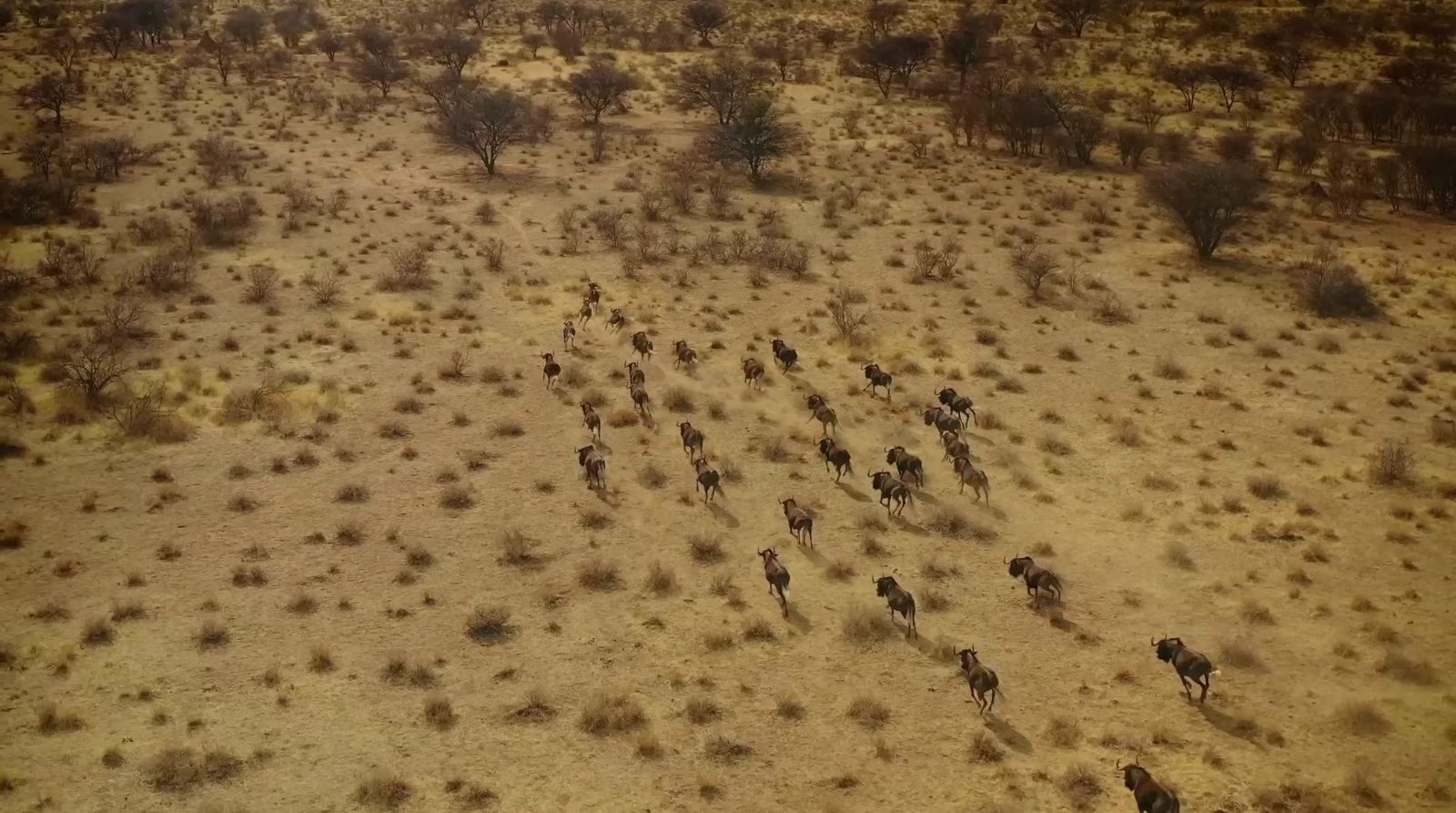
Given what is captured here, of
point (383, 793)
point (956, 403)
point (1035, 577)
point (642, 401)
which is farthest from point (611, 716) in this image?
point (956, 403)

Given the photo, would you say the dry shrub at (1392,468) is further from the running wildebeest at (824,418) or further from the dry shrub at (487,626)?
the dry shrub at (487,626)

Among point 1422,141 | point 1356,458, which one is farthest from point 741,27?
point 1356,458

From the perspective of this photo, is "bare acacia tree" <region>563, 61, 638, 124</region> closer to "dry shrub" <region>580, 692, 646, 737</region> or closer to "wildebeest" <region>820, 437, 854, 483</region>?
"wildebeest" <region>820, 437, 854, 483</region>

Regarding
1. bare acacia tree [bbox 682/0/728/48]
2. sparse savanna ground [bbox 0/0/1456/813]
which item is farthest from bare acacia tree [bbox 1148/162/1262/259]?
bare acacia tree [bbox 682/0/728/48]

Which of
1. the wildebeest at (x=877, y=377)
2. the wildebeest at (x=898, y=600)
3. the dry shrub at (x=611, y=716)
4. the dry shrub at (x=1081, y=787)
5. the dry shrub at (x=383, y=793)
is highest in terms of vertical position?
the wildebeest at (x=877, y=377)

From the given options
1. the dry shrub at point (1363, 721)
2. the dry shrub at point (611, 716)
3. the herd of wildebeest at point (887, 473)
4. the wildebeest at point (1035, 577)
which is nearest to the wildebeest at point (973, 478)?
the herd of wildebeest at point (887, 473)
